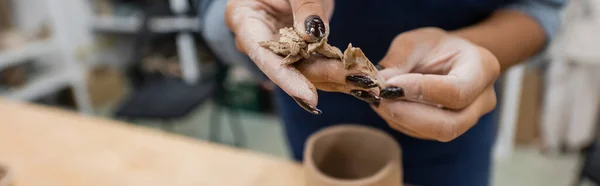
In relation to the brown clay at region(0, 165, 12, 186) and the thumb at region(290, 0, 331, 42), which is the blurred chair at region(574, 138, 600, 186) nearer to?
the thumb at region(290, 0, 331, 42)

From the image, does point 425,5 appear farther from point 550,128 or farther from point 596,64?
point 550,128

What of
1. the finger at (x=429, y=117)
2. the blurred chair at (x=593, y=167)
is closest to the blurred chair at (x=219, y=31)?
the finger at (x=429, y=117)

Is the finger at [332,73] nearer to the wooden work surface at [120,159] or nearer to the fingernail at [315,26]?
the fingernail at [315,26]

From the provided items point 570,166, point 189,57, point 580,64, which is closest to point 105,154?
point 189,57

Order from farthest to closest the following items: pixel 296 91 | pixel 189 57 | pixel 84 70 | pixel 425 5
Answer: pixel 84 70
pixel 189 57
pixel 425 5
pixel 296 91

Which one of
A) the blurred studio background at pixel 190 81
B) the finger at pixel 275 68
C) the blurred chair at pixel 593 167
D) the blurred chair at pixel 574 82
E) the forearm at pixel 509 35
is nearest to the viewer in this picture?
the finger at pixel 275 68

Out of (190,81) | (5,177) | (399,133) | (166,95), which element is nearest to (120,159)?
(5,177)
